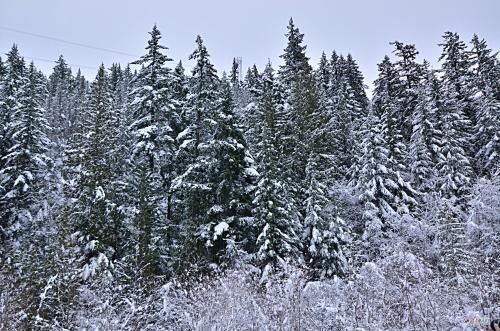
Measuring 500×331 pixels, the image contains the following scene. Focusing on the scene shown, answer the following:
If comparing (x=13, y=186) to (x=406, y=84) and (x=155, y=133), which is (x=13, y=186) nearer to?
(x=155, y=133)

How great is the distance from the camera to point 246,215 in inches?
874

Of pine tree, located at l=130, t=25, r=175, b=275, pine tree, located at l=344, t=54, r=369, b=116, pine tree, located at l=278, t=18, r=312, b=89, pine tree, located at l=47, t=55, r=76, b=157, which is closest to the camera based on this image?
pine tree, located at l=130, t=25, r=175, b=275

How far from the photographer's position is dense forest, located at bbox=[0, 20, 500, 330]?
13477 millimetres

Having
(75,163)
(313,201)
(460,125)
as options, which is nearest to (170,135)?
(75,163)

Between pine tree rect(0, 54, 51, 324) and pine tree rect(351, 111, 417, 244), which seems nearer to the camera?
pine tree rect(351, 111, 417, 244)

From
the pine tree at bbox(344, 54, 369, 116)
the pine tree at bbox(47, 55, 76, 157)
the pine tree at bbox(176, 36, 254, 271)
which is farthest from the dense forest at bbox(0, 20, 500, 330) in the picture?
the pine tree at bbox(47, 55, 76, 157)

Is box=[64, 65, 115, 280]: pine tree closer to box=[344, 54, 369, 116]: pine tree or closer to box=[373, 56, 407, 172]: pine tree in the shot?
box=[373, 56, 407, 172]: pine tree

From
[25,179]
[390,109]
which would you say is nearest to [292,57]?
[390,109]

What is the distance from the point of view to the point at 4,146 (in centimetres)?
2830

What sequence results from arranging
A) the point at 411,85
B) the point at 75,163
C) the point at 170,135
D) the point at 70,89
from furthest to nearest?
the point at 70,89 < the point at 411,85 < the point at 170,135 < the point at 75,163

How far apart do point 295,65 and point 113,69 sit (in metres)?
60.1

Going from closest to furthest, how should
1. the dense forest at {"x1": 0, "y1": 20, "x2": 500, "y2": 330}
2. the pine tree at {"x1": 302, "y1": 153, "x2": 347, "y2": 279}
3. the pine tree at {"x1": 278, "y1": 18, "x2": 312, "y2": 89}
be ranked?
the dense forest at {"x1": 0, "y1": 20, "x2": 500, "y2": 330} < the pine tree at {"x1": 302, "y1": 153, "x2": 347, "y2": 279} < the pine tree at {"x1": 278, "y1": 18, "x2": 312, "y2": 89}

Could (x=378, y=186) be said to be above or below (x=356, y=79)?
below

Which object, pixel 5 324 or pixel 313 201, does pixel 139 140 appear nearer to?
pixel 313 201
